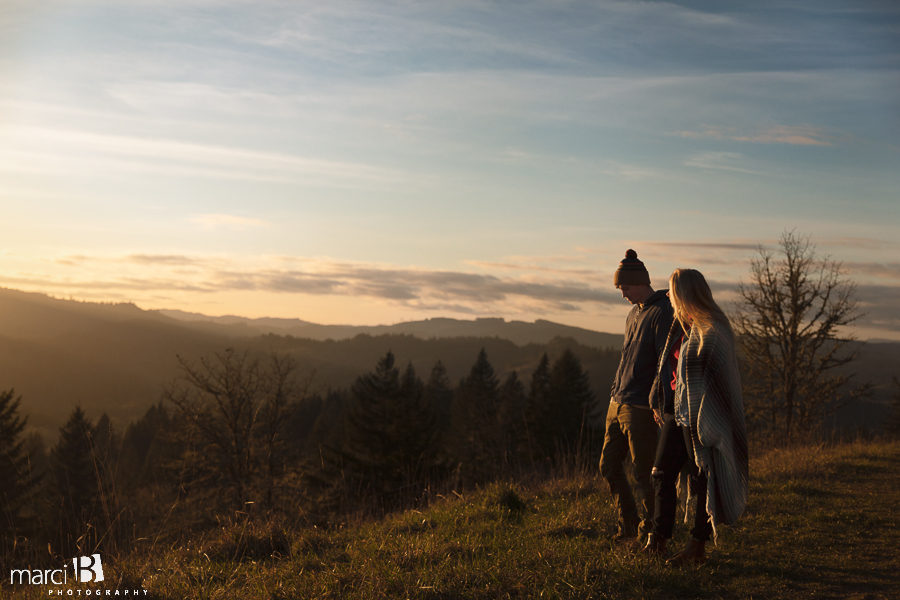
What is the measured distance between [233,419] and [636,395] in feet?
86.5

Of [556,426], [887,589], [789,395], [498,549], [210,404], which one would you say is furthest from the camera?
[556,426]

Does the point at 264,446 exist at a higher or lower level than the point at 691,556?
lower

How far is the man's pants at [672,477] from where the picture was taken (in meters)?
4.85

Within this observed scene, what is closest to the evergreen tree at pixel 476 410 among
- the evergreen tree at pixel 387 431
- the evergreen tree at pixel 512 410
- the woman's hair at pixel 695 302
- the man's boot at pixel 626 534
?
the evergreen tree at pixel 512 410

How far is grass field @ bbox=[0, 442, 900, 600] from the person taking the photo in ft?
14.9

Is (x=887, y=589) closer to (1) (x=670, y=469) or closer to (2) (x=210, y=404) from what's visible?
(1) (x=670, y=469)

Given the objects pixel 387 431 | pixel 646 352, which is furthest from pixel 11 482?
pixel 646 352

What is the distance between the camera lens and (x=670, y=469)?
16.0 feet

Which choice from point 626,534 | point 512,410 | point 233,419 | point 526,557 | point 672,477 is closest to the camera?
point 672,477

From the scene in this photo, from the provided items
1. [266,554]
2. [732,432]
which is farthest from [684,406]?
[266,554]

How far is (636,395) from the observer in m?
5.27

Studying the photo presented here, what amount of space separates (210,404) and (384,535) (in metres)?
24.6

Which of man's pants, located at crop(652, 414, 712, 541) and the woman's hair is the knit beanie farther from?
man's pants, located at crop(652, 414, 712, 541)

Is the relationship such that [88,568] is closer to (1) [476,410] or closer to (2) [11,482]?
(2) [11,482]
